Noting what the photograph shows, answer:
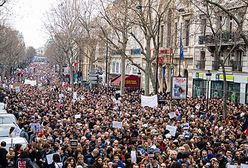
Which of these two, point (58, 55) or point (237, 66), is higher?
point (58, 55)

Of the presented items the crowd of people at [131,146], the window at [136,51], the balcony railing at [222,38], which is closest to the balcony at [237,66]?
the balcony railing at [222,38]

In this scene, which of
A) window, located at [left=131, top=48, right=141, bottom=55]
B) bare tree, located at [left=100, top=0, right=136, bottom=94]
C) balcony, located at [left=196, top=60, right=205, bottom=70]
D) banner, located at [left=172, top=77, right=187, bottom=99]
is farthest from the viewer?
window, located at [left=131, top=48, right=141, bottom=55]

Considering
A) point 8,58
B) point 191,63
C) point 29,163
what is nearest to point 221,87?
point 191,63

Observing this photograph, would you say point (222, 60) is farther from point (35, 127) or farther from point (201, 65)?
point (35, 127)

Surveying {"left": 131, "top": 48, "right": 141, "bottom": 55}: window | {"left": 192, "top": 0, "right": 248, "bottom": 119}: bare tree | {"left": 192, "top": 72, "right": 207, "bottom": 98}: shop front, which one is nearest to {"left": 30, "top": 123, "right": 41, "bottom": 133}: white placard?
{"left": 192, "top": 0, "right": 248, "bottom": 119}: bare tree

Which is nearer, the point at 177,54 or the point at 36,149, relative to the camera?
the point at 36,149

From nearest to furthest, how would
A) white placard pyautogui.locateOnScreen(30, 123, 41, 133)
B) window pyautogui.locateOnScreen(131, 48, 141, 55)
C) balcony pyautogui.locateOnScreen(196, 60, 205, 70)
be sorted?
white placard pyautogui.locateOnScreen(30, 123, 41, 133) → balcony pyautogui.locateOnScreen(196, 60, 205, 70) → window pyautogui.locateOnScreen(131, 48, 141, 55)

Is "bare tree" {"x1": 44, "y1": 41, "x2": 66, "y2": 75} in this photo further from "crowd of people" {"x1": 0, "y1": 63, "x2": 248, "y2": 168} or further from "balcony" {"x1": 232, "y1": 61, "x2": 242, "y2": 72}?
"crowd of people" {"x1": 0, "y1": 63, "x2": 248, "y2": 168}

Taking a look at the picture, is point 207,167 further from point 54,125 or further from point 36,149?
point 54,125

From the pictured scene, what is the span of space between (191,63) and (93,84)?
11853 millimetres

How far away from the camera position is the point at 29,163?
14.0m

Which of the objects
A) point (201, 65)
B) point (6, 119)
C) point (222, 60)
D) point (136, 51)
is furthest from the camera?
point (136, 51)

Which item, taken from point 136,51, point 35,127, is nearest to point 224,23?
point 35,127

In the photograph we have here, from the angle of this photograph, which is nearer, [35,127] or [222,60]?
[35,127]
